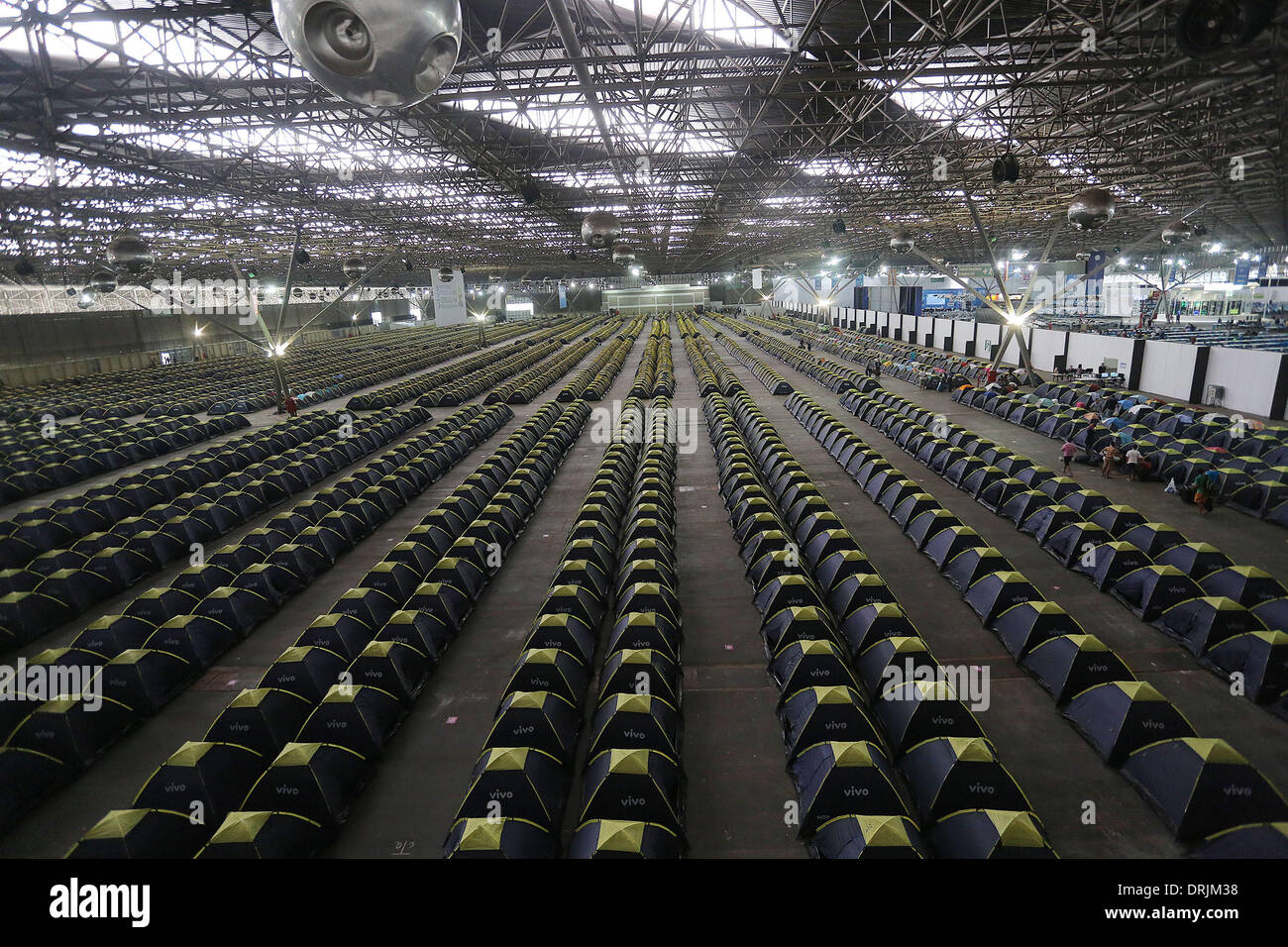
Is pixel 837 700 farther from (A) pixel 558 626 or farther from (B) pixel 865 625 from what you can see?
(A) pixel 558 626

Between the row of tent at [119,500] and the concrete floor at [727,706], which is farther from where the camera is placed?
the row of tent at [119,500]

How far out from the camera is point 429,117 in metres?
24.5

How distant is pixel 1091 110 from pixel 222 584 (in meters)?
38.6

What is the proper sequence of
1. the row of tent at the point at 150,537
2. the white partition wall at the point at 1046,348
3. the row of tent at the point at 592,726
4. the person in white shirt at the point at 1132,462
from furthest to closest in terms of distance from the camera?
1. the white partition wall at the point at 1046,348
2. the person in white shirt at the point at 1132,462
3. the row of tent at the point at 150,537
4. the row of tent at the point at 592,726

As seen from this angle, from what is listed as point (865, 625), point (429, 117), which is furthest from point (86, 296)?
point (865, 625)

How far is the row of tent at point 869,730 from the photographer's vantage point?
8.62m

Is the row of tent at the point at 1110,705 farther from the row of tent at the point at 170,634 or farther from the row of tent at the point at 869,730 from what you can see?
the row of tent at the point at 170,634

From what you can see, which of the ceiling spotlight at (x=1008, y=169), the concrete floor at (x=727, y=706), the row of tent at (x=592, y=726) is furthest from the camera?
the ceiling spotlight at (x=1008, y=169)

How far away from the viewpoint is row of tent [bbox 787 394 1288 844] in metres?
9.05

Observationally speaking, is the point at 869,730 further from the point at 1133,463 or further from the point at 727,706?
the point at 1133,463

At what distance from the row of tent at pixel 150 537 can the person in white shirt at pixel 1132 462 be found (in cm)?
2858
